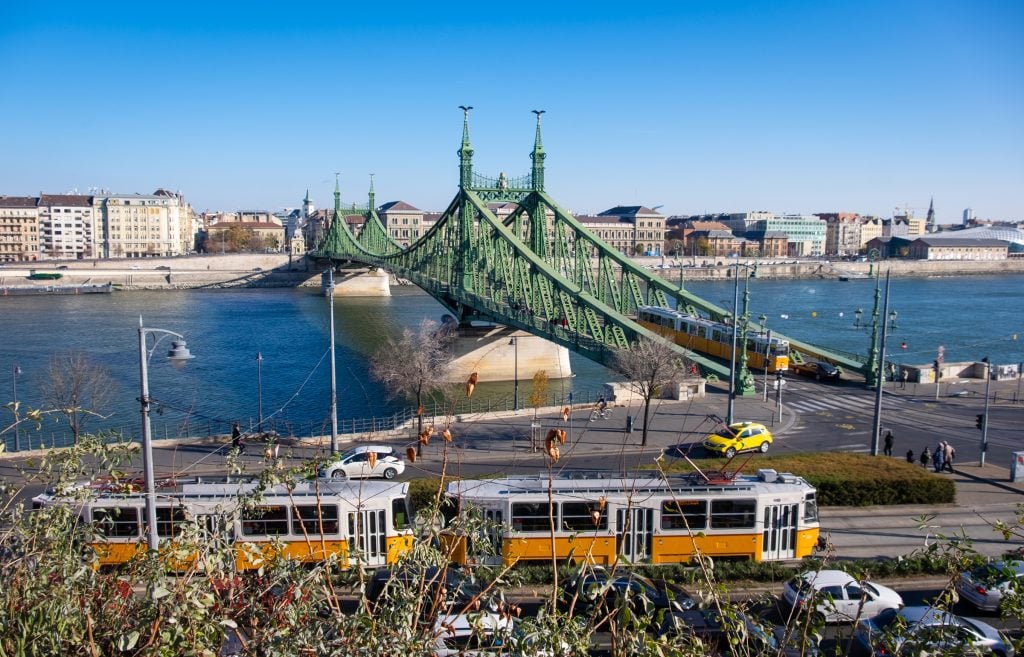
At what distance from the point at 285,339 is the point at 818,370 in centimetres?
2883

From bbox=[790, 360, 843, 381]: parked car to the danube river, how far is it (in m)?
7.54

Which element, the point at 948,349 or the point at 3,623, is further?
the point at 948,349

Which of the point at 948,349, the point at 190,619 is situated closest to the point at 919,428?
the point at 190,619

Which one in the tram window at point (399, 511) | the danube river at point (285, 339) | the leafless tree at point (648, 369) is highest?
the leafless tree at point (648, 369)

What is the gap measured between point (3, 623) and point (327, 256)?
71.3 m

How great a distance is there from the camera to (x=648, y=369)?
20.3 m

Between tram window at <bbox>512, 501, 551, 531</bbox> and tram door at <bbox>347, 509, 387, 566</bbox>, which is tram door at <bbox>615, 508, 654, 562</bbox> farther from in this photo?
tram door at <bbox>347, 509, 387, 566</bbox>

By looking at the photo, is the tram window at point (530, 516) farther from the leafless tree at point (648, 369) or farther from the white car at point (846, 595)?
the leafless tree at point (648, 369)

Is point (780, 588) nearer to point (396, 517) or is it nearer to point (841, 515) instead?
point (841, 515)

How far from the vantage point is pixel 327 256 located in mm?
Result: 73125

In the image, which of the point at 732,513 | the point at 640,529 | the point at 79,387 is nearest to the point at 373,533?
the point at 640,529

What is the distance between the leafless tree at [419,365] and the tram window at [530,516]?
5.37 metres

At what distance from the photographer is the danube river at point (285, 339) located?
27.6m

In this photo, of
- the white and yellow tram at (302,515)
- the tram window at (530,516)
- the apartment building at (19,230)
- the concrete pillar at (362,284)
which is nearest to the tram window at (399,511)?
the white and yellow tram at (302,515)
